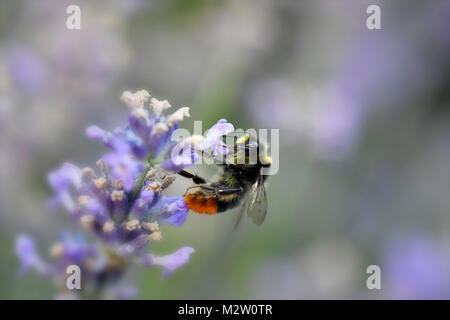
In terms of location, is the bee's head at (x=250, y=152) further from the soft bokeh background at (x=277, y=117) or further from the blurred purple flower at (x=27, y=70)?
the blurred purple flower at (x=27, y=70)

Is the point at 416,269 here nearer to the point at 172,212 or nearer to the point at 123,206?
the point at 172,212

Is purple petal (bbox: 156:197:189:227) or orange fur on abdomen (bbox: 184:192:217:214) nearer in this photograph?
purple petal (bbox: 156:197:189:227)

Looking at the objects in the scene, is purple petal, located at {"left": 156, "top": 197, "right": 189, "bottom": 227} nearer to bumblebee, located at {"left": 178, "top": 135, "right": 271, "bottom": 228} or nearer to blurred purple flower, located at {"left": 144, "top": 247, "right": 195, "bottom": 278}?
blurred purple flower, located at {"left": 144, "top": 247, "right": 195, "bottom": 278}

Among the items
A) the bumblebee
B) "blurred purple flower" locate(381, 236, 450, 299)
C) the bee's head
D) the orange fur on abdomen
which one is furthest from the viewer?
"blurred purple flower" locate(381, 236, 450, 299)

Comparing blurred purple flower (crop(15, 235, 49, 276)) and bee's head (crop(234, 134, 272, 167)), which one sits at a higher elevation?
bee's head (crop(234, 134, 272, 167))

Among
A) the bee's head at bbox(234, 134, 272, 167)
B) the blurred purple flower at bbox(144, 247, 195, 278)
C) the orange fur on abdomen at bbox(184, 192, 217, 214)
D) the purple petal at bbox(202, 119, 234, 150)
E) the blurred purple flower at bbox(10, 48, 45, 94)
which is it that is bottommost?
the blurred purple flower at bbox(144, 247, 195, 278)

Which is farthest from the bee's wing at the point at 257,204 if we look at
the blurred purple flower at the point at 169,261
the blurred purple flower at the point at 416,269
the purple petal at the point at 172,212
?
the blurred purple flower at the point at 416,269

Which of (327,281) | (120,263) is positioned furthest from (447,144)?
(120,263)

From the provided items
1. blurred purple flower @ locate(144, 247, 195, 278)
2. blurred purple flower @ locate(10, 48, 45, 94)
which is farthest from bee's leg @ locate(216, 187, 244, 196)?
blurred purple flower @ locate(10, 48, 45, 94)
